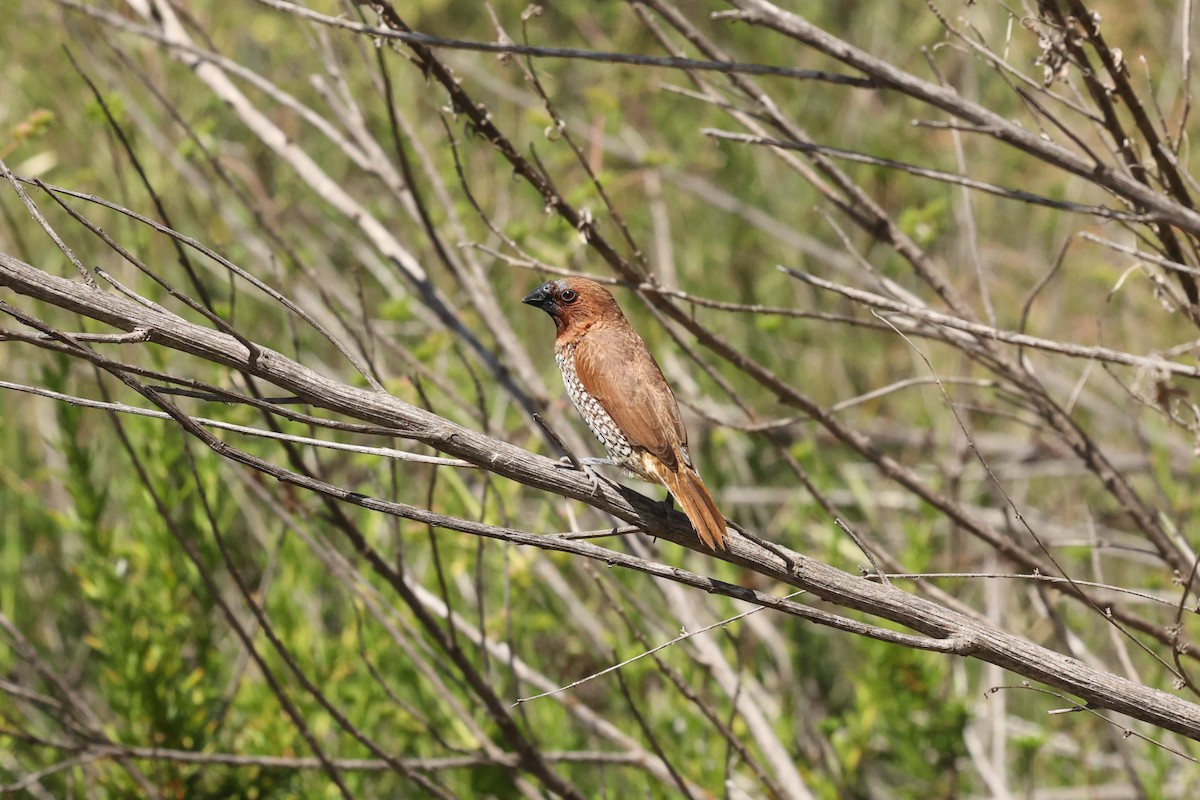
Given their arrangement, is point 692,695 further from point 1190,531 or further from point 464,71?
point 464,71

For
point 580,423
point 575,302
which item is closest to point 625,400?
point 575,302

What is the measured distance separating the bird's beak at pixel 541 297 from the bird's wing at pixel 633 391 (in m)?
0.33

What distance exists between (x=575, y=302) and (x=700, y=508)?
4.79ft

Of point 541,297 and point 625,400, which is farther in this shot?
point 541,297

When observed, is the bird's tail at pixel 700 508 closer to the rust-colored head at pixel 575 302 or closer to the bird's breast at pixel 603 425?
the bird's breast at pixel 603 425

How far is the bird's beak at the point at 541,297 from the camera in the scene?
149 inches

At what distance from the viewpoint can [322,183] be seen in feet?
13.0

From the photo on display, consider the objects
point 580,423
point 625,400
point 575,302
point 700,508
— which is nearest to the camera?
point 700,508

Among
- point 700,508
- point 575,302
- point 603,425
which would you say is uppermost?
point 575,302

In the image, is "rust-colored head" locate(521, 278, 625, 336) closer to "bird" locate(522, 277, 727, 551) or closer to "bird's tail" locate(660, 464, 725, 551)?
"bird" locate(522, 277, 727, 551)

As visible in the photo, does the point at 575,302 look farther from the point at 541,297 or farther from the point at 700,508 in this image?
the point at 700,508

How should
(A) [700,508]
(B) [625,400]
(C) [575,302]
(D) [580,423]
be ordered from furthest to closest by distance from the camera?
(D) [580,423], (C) [575,302], (B) [625,400], (A) [700,508]

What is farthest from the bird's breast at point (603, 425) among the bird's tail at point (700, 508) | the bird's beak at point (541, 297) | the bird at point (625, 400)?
the bird's beak at point (541, 297)

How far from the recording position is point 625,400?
3.24 metres
